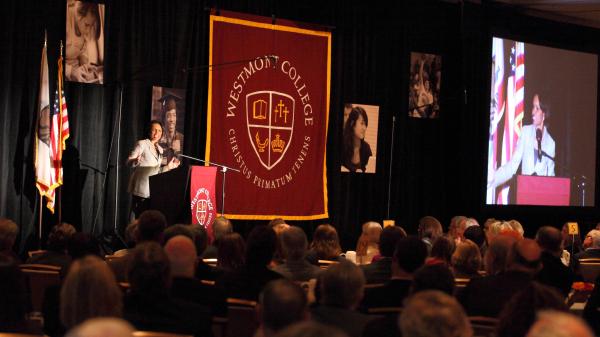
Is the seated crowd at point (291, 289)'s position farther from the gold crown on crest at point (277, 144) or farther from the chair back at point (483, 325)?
the gold crown on crest at point (277, 144)

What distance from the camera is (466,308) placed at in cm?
505

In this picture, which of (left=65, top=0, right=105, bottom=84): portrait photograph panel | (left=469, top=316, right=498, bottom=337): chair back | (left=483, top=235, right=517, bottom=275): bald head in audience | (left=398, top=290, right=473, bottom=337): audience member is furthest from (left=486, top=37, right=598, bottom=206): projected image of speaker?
(left=398, top=290, right=473, bottom=337): audience member

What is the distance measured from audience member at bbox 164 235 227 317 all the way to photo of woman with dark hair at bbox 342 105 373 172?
29.9 feet

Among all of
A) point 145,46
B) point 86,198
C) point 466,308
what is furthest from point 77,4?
point 466,308

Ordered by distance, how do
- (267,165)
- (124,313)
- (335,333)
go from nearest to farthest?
(335,333)
(124,313)
(267,165)

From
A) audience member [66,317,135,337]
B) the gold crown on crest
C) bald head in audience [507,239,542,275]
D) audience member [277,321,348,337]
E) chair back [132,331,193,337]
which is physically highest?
the gold crown on crest

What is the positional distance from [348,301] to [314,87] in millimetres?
9532

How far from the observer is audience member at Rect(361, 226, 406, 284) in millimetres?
6090

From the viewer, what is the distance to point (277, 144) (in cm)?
1279

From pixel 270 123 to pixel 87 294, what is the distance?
9529mm

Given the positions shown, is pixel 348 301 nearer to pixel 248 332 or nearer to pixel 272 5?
pixel 248 332

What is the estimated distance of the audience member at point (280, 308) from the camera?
119 inches

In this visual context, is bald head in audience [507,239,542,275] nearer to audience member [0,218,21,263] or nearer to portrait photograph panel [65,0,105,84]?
audience member [0,218,21,263]

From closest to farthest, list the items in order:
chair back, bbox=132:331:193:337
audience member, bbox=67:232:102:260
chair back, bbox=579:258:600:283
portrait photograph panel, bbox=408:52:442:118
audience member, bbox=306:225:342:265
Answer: chair back, bbox=132:331:193:337, audience member, bbox=67:232:102:260, audience member, bbox=306:225:342:265, chair back, bbox=579:258:600:283, portrait photograph panel, bbox=408:52:442:118
